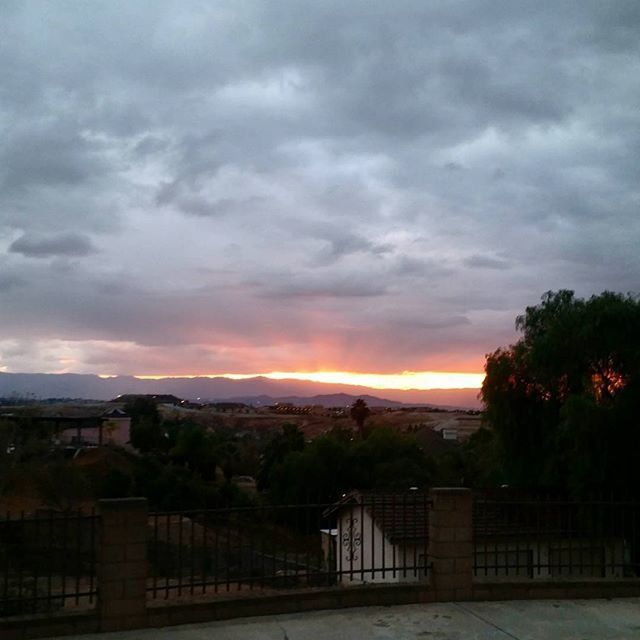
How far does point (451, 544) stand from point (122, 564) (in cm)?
398

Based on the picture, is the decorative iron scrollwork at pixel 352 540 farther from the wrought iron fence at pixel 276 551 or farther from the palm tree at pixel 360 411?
the palm tree at pixel 360 411

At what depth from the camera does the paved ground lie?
8.72 m

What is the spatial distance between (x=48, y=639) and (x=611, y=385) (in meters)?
15.6

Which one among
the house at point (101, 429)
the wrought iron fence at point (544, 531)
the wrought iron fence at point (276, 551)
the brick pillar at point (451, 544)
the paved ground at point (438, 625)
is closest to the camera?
the paved ground at point (438, 625)

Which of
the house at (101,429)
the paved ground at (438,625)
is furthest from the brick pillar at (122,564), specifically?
the house at (101,429)

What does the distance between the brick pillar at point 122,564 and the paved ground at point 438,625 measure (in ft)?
0.59

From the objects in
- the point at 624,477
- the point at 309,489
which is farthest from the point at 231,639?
the point at 309,489

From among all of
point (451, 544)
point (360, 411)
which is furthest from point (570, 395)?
point (360, 411)

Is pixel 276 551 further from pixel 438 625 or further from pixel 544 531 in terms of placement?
pixel 544 531

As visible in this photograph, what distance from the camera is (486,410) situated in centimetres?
2280

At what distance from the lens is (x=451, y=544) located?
1026 centimetres

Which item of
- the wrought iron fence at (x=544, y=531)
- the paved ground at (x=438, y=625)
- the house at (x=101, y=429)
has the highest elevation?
the paved ground at (x=438, y=625)

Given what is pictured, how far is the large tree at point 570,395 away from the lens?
19344 millimetres

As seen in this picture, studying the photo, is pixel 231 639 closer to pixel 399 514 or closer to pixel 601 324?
pixel 399 514
